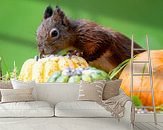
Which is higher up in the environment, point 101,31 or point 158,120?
point 101,31

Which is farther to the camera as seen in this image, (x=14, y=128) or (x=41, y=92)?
(x=41, y=92)

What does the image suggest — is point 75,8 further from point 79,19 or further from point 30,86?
point 30,86

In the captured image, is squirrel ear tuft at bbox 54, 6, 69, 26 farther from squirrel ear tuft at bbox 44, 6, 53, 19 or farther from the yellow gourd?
the yellow gourd

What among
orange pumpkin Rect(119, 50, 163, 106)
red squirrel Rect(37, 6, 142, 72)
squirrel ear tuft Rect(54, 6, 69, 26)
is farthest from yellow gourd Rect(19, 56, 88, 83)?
squirrel ear tuft Rect(54, 6, 69, 26)

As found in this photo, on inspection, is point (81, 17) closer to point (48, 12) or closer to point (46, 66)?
point (48, 12)

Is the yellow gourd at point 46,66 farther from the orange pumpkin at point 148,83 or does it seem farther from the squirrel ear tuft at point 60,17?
the squirrel ear tuft at point 60,17

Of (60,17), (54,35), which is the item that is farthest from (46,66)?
(60,17)

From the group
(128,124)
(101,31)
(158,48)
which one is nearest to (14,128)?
(128,124)
